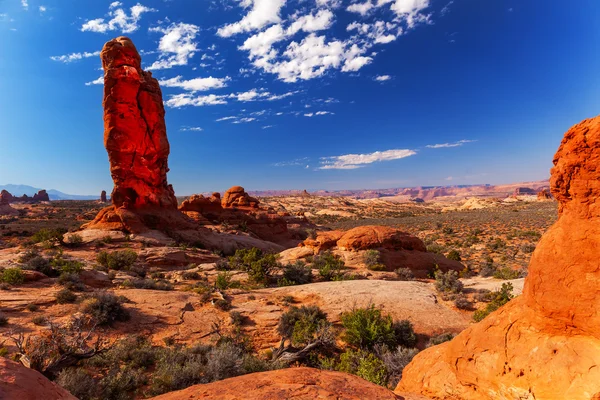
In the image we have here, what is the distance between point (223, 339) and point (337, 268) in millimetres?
10554

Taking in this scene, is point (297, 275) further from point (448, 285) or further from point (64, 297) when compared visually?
point (64, 297)

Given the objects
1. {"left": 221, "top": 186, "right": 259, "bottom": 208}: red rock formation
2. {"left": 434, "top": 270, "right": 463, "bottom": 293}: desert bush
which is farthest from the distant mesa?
{"left": 434, "top": 270, "right": 463, "bottom": 293}: desert bush

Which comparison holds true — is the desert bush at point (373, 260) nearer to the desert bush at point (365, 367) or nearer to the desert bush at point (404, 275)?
the desert bush at point (404, 275)

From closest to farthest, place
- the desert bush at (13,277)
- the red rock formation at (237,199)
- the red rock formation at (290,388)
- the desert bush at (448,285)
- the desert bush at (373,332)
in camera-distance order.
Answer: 1. the red rock formation at (290,388)
2. the desert bush at (373,332)
3. the desert bush at (13,277)
4. the desert bush at (448,285)
5. the red rock formation at (237,199)

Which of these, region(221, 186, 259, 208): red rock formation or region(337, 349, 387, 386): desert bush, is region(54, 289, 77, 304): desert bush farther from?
region(221, 186, 259, 208): red rock formation

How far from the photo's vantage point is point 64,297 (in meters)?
10.6

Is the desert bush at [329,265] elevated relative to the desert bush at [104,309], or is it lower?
lower

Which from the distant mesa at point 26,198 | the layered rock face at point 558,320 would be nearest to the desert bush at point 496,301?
the layered rock face at point 558,320

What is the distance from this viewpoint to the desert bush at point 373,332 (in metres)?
9.26

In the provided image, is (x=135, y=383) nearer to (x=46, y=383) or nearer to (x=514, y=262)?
(x=46, y=383)

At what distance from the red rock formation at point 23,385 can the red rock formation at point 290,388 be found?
125 cm

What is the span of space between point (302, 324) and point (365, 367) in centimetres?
334

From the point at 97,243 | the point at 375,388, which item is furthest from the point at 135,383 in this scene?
the point at 97,243

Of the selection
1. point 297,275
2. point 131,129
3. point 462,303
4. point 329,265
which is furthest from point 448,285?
point 131,129
